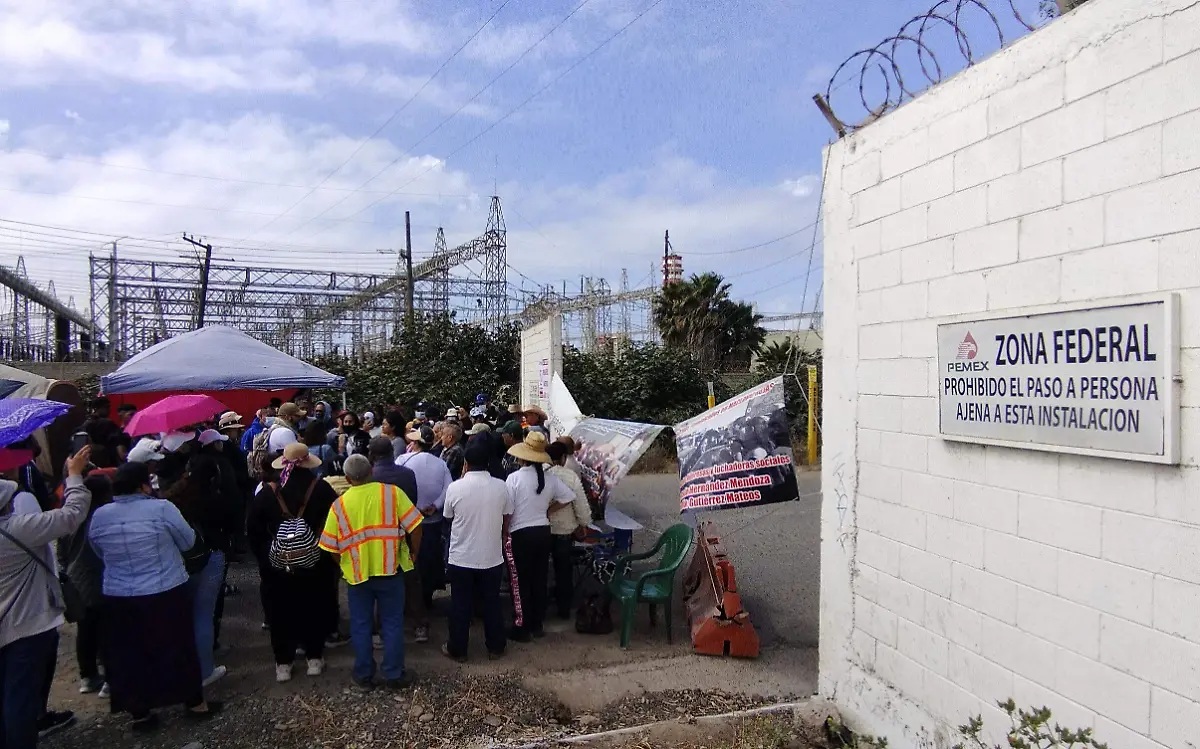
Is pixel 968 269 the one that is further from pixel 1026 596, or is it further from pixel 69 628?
pixel 69 628

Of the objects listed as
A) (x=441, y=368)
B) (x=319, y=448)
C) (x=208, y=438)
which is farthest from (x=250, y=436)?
(x=441, y=368)

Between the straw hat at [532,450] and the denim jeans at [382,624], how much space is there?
1388 millimetres

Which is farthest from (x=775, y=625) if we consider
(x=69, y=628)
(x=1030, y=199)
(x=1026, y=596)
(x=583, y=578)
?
(x=69, y=628)

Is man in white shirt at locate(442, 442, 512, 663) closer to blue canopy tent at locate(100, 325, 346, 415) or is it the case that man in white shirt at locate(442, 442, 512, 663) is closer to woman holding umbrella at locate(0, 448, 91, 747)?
woman holding umbrella at locate(0, 448, 91, 747)

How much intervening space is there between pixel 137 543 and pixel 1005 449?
460cm

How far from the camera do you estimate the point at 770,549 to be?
8.80 metres

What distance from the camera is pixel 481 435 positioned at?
581 cm

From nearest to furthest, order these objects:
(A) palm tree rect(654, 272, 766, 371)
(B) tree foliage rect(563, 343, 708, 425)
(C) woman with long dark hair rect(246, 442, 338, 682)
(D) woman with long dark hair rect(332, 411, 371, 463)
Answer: (C) woman with long dark hair rect(246, 442, 338, 682) → (D) woman with long dark hair rect(332, 411, 371, 463) → (B) tree foliage rect(563, 343, 708, 425) → (A) palm tree rect(654, 272, 766, 371)

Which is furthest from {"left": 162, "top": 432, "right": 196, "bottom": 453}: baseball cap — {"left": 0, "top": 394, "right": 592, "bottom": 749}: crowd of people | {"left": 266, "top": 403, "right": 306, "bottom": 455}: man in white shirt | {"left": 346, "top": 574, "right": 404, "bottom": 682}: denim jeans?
{"left": 346, "top": 574, "right": 404, "bottom": 682}: denim jeans

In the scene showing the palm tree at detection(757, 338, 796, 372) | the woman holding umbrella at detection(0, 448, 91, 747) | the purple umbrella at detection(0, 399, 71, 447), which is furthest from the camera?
the palm tree at detection(757, 338, 796, 372)

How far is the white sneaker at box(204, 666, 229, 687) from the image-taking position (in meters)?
5.23

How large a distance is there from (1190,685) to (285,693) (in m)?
4.94

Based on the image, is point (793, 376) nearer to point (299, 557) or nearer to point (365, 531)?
point (365, 531)

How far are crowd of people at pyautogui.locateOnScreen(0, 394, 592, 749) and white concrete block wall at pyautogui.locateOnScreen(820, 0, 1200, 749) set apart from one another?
2.50 metres
